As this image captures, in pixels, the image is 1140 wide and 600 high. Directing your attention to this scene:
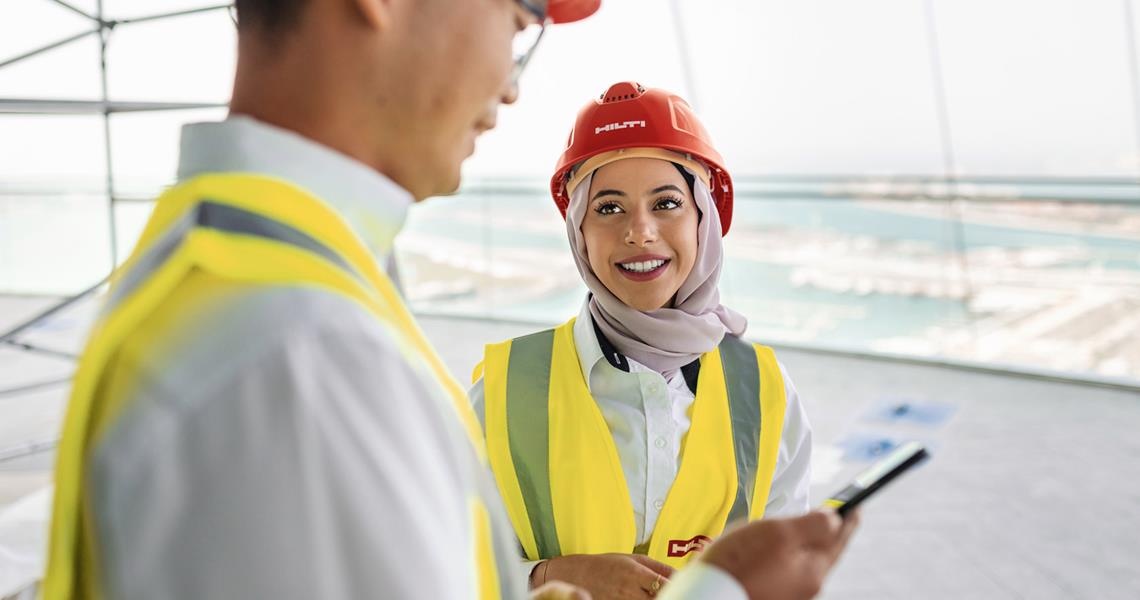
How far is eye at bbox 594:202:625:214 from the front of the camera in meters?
1.71

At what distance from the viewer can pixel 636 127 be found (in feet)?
5.47

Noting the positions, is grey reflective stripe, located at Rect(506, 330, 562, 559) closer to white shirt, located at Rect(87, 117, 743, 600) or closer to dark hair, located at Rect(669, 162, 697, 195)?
dark hair, located at Rect(669, 162, 697, 195)

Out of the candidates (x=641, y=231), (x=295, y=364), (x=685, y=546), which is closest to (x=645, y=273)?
(x=641, y=231)

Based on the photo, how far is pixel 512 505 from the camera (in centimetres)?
161

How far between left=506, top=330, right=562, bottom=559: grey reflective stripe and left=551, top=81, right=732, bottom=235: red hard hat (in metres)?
0.41

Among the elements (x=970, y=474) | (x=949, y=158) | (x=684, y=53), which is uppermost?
(x=684, y=53)

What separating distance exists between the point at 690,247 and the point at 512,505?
0.61 metres

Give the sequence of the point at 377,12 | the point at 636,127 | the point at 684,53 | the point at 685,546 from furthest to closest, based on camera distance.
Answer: the point at 684,53
the point at 636,127
the point at 685,546
the point at 377,12

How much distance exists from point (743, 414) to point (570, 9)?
0.99 meters

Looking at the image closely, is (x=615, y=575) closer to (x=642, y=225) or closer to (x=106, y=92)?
(x=642, y=225)

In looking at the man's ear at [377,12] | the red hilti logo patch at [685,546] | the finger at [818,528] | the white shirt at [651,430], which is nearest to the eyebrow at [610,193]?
the white shirt at [651,430]

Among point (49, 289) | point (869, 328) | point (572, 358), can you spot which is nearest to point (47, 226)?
point (49, 289)

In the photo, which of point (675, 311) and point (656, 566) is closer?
point (656, 566)

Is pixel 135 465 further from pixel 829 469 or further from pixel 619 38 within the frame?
pixel 619 38
